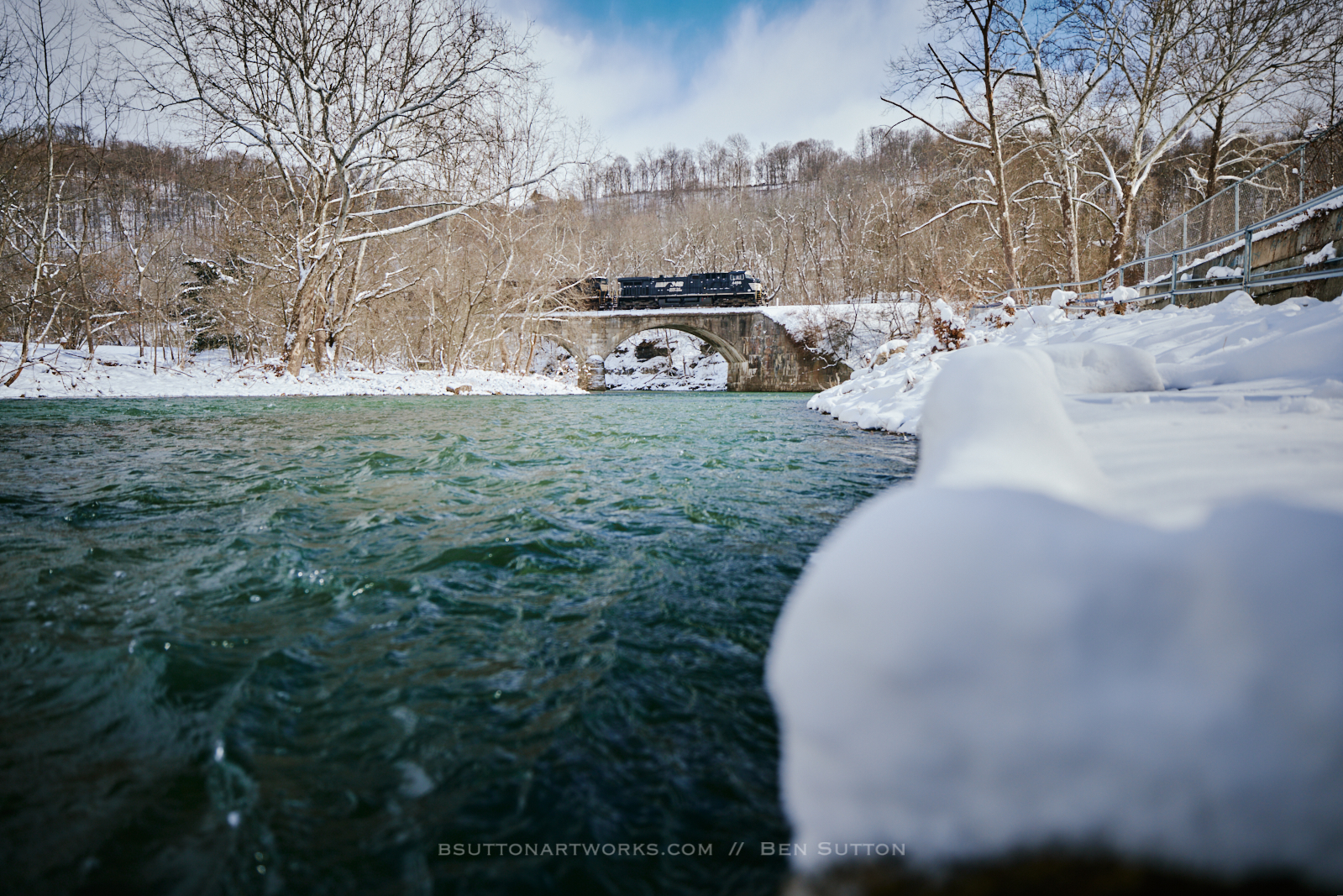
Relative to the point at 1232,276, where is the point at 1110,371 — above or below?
below

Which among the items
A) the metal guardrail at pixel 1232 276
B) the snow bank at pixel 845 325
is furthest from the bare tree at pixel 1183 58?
the snow bank at pixel 845 325

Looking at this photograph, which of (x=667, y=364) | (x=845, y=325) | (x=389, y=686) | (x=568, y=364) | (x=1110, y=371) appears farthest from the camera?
(x=667, y=364)

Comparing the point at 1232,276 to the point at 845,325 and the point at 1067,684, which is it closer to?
the point at 1067,684

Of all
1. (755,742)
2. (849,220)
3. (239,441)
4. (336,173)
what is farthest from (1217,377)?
(849,220)

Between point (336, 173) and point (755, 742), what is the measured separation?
1660 centimetres

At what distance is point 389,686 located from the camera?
192 centimetres

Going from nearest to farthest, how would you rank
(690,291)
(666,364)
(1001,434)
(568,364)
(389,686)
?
(1001,434)
(389,686)
(568,364)
(690,291)
(666,364)

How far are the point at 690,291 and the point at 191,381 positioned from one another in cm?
2287

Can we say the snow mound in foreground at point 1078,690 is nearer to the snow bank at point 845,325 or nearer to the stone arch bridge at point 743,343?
the stone arch bridge at point 743,343

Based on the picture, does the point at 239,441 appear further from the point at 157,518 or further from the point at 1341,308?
the point at 1341,308

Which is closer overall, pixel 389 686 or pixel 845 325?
pixel 389 686

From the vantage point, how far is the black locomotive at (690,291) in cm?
3162

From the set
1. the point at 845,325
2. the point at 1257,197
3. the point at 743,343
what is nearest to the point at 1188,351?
the point at 1257,197

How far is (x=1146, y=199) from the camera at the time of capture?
31781mm
